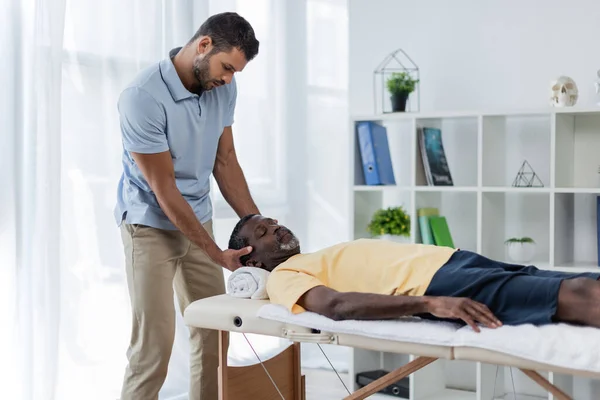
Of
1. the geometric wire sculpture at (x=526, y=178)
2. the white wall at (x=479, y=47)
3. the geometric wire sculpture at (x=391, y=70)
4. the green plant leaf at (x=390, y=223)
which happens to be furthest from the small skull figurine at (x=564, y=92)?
the green plant leaf at (x=390, y=223)

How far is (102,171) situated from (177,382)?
939 millimetres

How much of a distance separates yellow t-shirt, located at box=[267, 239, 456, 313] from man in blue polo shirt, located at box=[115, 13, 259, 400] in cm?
23

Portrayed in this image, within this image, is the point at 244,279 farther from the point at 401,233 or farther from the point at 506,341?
the point at 401,233

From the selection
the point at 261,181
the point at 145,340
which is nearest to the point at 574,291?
the point at 145,340

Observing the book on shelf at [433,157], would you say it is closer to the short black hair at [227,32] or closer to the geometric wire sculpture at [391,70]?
the geometric wire sculpture at [391,70]

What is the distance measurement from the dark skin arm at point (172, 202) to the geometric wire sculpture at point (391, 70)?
132cm

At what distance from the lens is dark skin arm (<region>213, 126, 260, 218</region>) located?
8.30ft

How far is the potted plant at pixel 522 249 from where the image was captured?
2.94m

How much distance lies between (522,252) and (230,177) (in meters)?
1.21

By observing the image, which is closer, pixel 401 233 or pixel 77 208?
pixel 77 208

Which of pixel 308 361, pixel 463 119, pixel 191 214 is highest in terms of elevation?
pixel 463 119

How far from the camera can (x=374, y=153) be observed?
3.11 meters

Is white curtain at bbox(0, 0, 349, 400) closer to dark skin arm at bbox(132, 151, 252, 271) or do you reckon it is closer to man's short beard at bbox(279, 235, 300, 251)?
dark skin arm at bbox(132, 151, 252, 271)

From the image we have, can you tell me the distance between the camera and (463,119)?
3219mm
